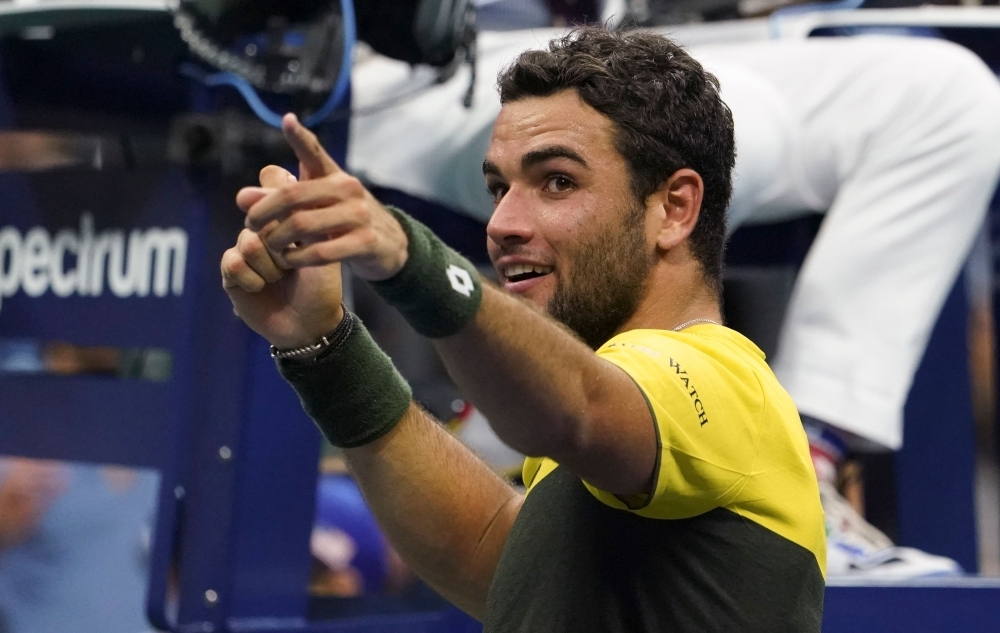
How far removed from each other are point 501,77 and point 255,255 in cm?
45

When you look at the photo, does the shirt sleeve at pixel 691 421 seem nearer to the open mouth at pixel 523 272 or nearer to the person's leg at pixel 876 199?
the open mouth at pixel 523 272

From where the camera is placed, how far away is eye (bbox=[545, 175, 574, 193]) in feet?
4.15

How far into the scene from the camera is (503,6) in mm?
2777

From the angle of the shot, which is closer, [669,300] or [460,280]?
[460,280]

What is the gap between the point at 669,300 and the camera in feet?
4.24

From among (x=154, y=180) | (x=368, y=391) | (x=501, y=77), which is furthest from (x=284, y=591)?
(x=501, y=77)

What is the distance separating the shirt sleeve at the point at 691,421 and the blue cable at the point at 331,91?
0.85 m

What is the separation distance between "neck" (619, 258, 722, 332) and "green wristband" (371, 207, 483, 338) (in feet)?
1.14

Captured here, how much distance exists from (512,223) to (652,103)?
176 millimetres

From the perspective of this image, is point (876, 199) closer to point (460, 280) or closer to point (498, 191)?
point (498, 191)

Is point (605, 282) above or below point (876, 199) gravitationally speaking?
above

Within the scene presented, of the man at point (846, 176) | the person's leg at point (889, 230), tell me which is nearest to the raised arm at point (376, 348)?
the man at point (846, 176)

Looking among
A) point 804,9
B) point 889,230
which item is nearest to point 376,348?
point 889,230

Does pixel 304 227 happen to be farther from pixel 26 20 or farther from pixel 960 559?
pixel 960 559
